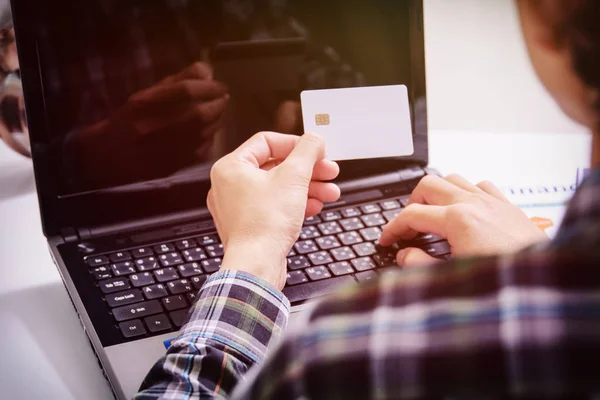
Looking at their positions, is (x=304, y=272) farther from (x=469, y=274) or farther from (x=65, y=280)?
(x=469, y=274)

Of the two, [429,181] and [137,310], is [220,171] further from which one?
[429,181]

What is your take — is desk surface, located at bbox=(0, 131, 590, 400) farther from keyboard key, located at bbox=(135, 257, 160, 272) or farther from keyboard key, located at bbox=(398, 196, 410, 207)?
keyboard key, located at bbox=(398, 196, 410, 207)

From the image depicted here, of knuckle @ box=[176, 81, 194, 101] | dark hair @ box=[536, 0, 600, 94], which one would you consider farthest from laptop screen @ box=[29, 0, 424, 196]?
dark hair @ box=[536, 0, 600, 94]

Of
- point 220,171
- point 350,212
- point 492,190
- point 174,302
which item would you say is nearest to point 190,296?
point 174,302

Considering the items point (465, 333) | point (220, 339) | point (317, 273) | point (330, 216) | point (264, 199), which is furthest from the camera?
point (330, 216)

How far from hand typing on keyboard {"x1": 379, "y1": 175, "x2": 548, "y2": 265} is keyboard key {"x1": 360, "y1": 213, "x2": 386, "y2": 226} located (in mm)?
48

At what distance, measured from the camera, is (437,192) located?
71 centimetres

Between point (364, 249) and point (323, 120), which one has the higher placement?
point (323, 120)

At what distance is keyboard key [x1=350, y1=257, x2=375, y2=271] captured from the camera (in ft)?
2.15

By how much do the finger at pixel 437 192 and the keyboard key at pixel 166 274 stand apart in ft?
0.91

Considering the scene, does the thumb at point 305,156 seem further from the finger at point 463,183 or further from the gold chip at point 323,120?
the finger at point 463,183

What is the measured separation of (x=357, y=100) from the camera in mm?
708

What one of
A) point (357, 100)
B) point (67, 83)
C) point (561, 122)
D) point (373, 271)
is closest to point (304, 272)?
point (373, 271)

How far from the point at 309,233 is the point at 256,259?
21 centimetres
